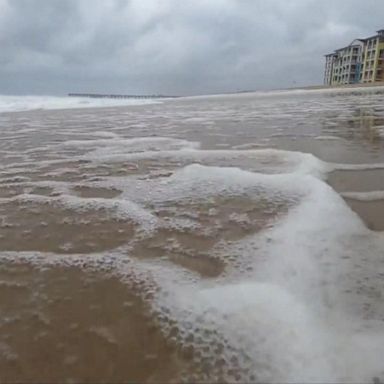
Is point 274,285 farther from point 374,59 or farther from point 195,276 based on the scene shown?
point 374,59

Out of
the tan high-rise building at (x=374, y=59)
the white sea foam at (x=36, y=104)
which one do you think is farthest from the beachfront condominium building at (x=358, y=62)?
the white sea foam at (x=36, y=104)

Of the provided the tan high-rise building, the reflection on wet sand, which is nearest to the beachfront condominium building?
the tan high-rise building

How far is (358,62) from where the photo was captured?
281 ft

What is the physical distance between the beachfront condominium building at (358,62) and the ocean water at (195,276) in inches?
3338

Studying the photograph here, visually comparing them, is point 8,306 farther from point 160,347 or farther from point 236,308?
Result: point 236,308

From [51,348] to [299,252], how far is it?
134cm

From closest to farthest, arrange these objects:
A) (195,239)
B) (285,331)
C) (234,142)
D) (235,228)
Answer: (285,331) → (195,239) → (235,228) → (234,142)

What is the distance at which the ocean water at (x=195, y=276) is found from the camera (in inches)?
53.0

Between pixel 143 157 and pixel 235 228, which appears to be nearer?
pixel 235 228

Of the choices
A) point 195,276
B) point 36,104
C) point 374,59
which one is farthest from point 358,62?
point 195,276

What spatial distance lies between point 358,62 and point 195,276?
316ft

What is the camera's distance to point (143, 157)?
4.94 metres

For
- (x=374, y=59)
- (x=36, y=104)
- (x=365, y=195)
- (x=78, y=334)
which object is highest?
(x=374, y=59)

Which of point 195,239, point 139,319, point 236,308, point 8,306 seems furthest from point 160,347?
point 195,239
